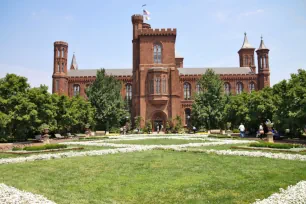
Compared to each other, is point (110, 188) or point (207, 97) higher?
point (207, 97)

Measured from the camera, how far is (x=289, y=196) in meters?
7.05

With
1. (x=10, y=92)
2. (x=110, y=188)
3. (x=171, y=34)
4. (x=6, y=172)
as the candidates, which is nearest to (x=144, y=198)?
(x=110, y=188)

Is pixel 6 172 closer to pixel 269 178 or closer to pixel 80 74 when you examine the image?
pixel 269 178

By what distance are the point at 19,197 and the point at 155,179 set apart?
3.90m

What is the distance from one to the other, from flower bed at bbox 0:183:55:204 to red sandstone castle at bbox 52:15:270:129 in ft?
145

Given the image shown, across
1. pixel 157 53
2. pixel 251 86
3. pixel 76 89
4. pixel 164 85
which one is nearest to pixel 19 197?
pixel 164 85

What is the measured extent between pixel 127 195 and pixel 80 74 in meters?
64.8

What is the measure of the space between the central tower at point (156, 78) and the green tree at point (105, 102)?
396 centimetres

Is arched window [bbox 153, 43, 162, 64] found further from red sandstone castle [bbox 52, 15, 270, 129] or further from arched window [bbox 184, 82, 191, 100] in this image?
arched window [bbox 184, 82, 191, 100]

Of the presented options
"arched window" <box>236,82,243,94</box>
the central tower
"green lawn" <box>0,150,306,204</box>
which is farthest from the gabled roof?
"green lawn" <box>0,150,306,204</box>

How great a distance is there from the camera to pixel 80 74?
69.4 meters

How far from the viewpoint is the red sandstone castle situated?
171 feet

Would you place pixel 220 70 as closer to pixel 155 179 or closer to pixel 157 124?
pixel 157 124

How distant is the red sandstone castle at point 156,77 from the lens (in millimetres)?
52188
